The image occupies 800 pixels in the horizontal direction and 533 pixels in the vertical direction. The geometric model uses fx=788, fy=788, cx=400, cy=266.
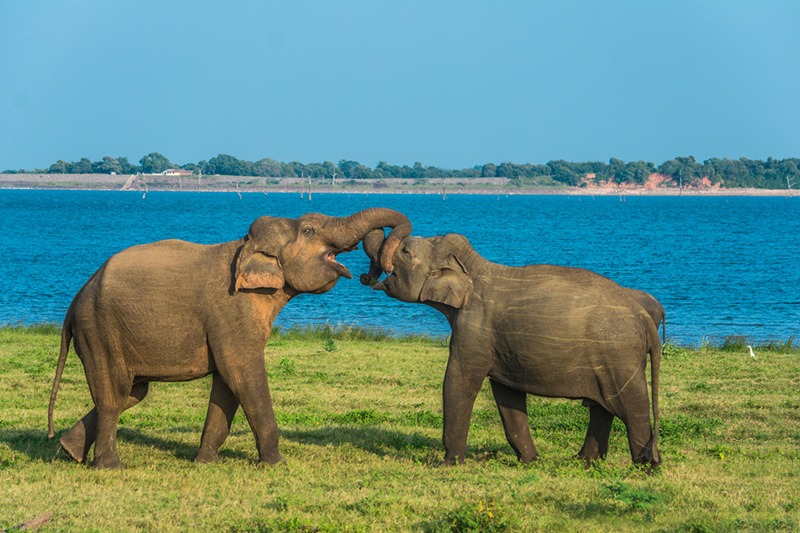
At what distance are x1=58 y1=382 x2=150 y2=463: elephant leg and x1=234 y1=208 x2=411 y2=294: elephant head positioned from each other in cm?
219

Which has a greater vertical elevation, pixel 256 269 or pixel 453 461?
pixel 256 269

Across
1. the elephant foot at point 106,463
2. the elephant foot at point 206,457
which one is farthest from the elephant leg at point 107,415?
the elephant foot at point 206,457

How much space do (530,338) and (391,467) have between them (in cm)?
227

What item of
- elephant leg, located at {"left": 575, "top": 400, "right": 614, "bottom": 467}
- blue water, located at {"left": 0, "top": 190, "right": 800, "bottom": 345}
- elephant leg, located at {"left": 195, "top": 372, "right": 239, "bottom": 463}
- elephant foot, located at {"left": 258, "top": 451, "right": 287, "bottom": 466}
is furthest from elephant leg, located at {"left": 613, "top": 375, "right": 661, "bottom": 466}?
blue water, located at {"left": 0, "top": 190, "right": 800, "bottom": 345}

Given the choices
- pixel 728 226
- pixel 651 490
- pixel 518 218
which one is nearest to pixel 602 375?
pixel 651 490

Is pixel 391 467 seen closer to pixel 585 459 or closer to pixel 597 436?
pixel 585 459

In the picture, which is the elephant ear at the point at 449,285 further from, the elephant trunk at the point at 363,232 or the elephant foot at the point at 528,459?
the elephant foot at the point at 528,459

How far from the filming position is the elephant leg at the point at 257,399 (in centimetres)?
896

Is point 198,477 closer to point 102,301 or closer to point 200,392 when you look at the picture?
point 102,301

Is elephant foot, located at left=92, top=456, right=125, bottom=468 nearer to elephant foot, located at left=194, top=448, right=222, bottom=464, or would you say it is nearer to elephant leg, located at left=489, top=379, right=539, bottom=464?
elephant foot, located at left=194, top=448, right=222, bottom=464

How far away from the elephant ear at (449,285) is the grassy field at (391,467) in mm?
1942

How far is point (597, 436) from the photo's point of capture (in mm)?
9523

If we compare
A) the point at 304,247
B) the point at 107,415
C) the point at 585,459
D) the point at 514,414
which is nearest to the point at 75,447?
the point at 107,415

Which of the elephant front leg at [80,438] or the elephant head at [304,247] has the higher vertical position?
the elephant head at [304,247]
